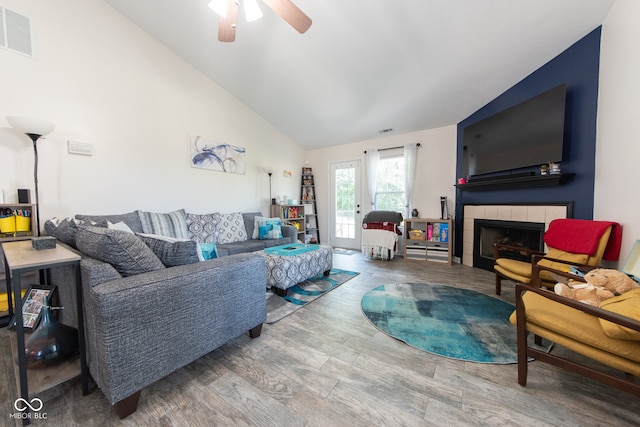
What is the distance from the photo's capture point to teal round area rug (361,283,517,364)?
1.60 meters

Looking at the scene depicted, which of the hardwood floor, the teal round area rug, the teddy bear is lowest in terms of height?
the hardwood floor

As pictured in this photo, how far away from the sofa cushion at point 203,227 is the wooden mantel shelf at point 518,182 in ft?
12.6

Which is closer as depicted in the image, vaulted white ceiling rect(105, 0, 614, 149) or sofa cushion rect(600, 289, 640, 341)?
sofa cushion rect(600, 289, 640, 341)

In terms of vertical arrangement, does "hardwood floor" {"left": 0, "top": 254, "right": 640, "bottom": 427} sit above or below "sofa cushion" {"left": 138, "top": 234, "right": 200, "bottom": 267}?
below

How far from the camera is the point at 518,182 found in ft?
9.13

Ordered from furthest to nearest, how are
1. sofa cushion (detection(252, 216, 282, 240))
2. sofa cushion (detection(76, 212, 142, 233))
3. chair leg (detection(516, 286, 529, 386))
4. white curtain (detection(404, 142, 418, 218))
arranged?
white curtain (detection(404, 142, 418, 218))
sofa cushion (detection(252, 216, 282, 240))
sofa cushion (detection(76, 212, 142, 233))
chair leg (detection(516, 286, 529, 386))

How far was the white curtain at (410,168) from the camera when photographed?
4395 mm

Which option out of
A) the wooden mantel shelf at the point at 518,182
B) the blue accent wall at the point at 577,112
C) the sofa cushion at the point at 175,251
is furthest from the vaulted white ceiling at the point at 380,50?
the sofa cushion at the point at 175,251

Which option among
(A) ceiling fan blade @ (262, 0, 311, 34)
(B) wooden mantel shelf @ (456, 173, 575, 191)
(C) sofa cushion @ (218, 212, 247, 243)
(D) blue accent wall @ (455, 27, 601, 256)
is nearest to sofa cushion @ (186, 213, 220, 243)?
(C) sofa cushion @ (218, 212, 247, 243)

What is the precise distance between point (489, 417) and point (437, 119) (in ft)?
13.1

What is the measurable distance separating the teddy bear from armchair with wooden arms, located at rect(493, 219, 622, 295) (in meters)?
0.44

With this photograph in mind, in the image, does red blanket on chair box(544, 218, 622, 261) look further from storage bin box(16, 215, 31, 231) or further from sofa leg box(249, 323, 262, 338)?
storage bin box(16, 215, 31, 231)

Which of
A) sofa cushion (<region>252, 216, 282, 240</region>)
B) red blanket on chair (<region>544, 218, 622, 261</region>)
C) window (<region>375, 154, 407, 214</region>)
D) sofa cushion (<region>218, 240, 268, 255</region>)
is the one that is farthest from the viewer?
window (<region>375, 154, 407, 214</region>)

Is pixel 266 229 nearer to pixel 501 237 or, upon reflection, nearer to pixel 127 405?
pixel 127 405
